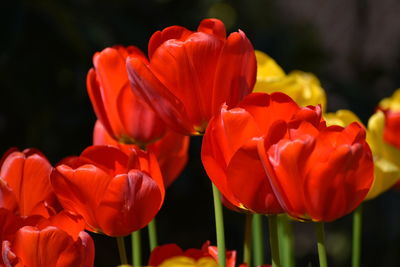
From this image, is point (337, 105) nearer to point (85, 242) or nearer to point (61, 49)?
point (61, 49)

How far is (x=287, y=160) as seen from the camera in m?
0.51

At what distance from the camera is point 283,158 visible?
0.50 metres

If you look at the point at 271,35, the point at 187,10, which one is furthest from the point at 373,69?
the point at 187,10

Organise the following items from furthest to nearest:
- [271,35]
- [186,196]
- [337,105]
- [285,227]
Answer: [337,105], [271,35], [186,196], [285,227]

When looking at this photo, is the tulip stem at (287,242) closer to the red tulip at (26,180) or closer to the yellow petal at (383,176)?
the yellow petal at (383,176)

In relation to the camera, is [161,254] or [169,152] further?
[169,152]

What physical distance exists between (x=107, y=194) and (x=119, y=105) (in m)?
0.16

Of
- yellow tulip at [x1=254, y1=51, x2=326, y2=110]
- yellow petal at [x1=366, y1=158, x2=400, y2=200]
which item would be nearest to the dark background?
yellow tulip at [x1=254, y1=51, x2=326, y2=110]

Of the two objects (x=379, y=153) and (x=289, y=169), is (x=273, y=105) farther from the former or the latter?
(x=379, y=153)

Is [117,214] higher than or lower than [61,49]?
higher

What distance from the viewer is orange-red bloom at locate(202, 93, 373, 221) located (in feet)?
1.67

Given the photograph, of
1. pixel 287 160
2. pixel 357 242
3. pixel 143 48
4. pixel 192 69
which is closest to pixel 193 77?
pixel 192 69

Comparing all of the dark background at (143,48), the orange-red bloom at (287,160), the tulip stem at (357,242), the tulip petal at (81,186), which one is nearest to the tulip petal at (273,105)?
the orange-red bloom at (287,160)

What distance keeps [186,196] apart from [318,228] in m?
1.48
